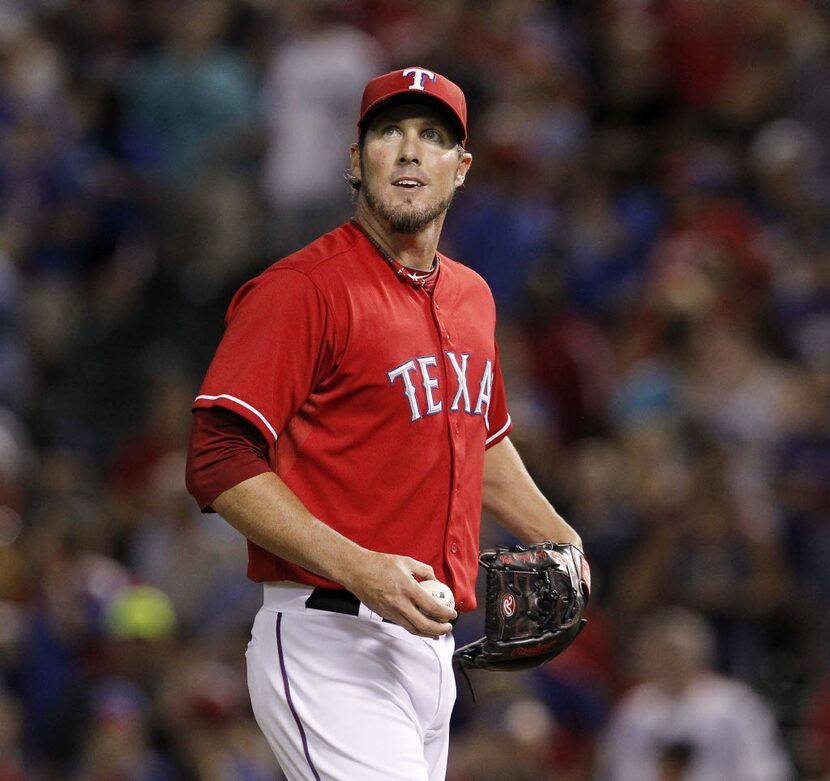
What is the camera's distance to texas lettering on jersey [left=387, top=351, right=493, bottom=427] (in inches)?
135

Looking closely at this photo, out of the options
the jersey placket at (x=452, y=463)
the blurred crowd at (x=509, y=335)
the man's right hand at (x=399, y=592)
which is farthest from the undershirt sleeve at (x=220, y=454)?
the blurred crowd at (x=509, y=335)

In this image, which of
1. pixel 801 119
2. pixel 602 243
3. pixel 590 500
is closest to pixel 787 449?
pixel 590 500

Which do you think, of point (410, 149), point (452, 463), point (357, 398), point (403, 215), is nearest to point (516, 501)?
→ point (452, 463)

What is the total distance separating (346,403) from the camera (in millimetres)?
3408

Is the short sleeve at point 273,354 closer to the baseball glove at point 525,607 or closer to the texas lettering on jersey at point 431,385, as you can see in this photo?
the texas lettering on jersey at point 431,385

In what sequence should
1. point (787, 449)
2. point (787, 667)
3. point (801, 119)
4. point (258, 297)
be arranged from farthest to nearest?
point (801, 119) → point (787, 449) → point (787, 667) → point (258, 297)

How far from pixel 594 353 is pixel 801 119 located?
191 cm

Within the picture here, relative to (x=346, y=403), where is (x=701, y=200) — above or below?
above

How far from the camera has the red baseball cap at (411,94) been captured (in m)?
3.48

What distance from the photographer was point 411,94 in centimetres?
348

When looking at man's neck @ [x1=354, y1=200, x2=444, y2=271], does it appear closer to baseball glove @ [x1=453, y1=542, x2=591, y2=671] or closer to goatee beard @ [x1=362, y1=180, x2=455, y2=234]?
goatee beard @ [x1=362, y1=180, x2=455, y2=234]

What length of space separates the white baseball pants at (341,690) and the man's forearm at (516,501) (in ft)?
1.58

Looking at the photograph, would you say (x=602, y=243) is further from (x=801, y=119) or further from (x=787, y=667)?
(x=787, y=667)

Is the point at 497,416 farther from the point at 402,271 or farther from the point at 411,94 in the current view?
the point at 411,94
